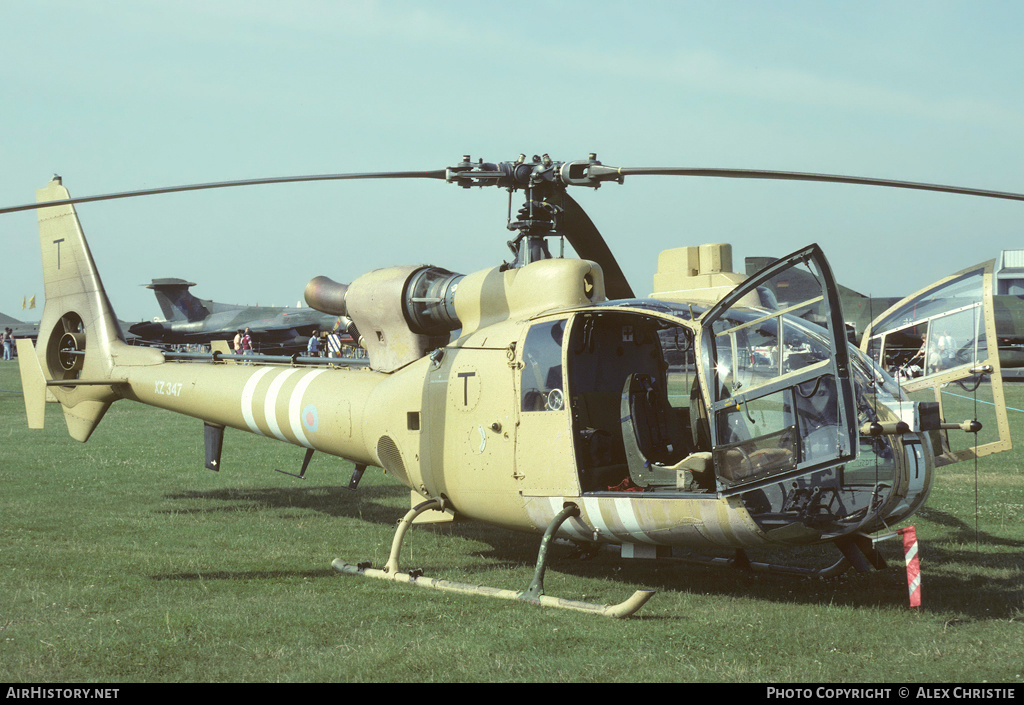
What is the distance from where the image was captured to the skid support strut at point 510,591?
18.6 feet

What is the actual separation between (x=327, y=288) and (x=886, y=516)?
550cm

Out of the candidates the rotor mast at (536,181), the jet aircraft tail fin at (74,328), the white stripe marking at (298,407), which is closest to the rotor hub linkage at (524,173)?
the rotor mast at (536,181)

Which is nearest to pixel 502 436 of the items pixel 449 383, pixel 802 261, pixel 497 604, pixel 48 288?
pixel 449 383

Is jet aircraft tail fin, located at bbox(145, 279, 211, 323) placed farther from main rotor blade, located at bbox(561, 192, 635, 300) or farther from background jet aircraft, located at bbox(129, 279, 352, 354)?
main rotor blade, located at bbox(561, 192, 635, 300)

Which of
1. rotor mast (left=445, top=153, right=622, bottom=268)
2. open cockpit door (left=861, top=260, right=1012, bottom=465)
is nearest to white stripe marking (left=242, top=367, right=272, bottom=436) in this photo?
rotor mast (left=445, top=153, right=622, bottom=268)

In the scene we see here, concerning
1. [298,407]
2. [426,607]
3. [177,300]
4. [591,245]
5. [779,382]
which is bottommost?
[426,607]

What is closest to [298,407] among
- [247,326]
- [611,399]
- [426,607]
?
[426,607]

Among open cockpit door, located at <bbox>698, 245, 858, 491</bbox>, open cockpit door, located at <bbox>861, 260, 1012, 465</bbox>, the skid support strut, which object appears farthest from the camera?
open cockpit door, located at <bbox>861, 260, 1012, 465</bbox>

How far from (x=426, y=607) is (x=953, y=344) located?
4.16 m

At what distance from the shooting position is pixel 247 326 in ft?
149

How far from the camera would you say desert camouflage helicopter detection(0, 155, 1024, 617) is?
5.43 m

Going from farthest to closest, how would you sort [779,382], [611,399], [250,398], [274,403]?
[250,398] < [274,403] < [611,399] < [779,382]

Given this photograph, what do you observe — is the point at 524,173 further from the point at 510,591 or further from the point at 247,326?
the point at 247,326

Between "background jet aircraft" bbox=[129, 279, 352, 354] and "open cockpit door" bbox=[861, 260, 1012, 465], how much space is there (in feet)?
124
